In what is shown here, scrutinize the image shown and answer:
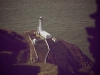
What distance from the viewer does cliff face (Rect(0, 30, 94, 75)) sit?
18016 mm

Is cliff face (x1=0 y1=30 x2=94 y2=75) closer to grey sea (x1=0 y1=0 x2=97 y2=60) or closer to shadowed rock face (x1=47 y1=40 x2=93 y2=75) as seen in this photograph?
shadowed rock face (x1=47 y1=40 x2=93 y2=75)

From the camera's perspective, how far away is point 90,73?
20969 mm

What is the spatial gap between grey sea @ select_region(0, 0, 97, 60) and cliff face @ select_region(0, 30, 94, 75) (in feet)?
22.0

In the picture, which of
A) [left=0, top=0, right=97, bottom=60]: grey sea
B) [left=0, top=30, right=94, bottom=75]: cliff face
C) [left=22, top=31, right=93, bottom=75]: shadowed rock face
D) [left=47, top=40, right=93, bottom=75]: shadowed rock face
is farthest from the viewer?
[left=0, top=0, right=97, bottom=60]: grey sea

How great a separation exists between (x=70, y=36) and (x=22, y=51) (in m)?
14.4

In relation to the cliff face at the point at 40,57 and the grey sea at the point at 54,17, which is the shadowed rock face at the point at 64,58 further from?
the grey sea at the point at 54,17

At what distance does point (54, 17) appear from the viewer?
1475 inches

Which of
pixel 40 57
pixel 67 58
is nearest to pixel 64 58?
pixel 67 58

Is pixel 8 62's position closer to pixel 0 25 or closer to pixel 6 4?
pixel 0 25

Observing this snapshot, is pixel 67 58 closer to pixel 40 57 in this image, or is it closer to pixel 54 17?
pixel 40 57

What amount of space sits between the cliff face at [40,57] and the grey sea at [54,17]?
6.72 m

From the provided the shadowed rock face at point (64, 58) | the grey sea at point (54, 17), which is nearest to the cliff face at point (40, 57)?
the shadowed rock face at point (64, 58)

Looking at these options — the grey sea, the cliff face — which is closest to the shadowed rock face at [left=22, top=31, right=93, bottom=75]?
the cliff face

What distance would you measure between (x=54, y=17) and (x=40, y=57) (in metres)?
19.0
